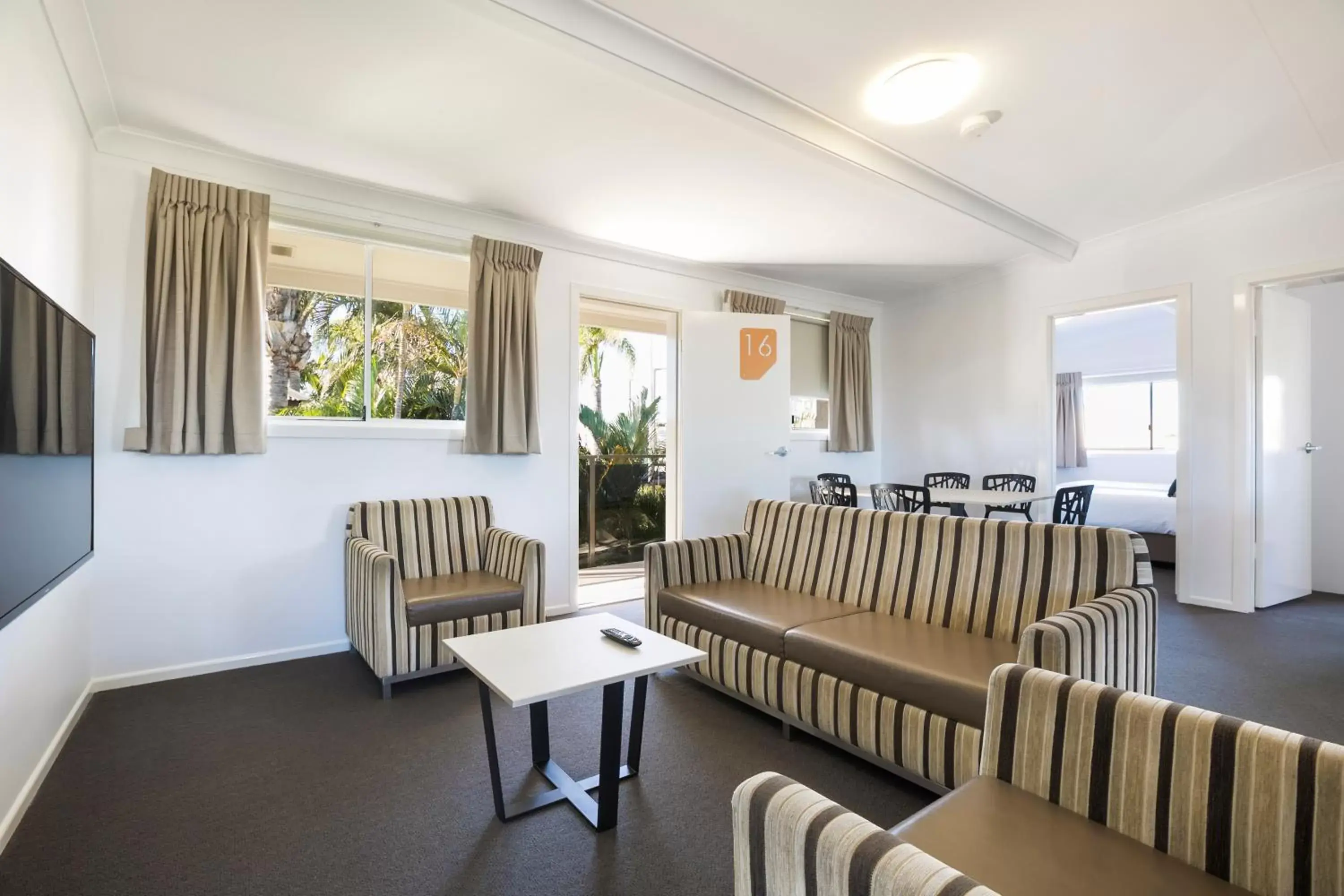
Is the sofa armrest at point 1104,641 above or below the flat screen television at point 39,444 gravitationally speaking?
below

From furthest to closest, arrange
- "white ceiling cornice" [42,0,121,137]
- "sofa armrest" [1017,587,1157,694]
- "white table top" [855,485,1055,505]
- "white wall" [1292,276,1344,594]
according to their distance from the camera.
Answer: "white wall" [1292,276,1344,594] → "white table top" [855,485,1055,505] → "white ceiling cornice" [42,0,121,137] → "sofa armrest" [1017,587,1157,694]

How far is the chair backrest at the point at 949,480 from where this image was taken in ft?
18.3

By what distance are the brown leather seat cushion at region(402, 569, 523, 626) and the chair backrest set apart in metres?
3.85

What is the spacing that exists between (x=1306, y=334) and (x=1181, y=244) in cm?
123

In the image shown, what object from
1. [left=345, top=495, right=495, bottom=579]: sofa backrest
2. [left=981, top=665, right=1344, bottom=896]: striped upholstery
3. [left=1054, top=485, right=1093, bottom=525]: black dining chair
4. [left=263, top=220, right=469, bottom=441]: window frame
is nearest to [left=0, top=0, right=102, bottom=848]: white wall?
[left=263, top=220, right=469, bottom=441]: window frame

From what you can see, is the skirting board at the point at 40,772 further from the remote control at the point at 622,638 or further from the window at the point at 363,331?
the remote control at the point at 622,638

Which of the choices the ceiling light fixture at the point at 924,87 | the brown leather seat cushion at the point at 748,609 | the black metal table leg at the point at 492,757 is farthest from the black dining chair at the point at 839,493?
the black metal table leg at the point at 492,757

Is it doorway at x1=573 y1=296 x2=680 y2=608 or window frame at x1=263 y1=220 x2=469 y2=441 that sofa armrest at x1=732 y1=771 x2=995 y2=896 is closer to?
window frame at x1=263 y1=220 x2=469 y2=441

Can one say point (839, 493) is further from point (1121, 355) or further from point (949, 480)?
point (1121, 355)

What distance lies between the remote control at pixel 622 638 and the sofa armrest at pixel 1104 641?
3.84ft

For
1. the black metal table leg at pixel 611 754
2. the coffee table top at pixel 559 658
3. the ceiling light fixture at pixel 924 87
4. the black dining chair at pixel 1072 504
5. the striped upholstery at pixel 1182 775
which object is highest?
the ceiling light fixture at pixel 924 87

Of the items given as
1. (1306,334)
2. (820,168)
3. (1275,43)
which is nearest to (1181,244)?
(1306,334)

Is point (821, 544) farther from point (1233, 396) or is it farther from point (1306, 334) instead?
point (1306, 334)

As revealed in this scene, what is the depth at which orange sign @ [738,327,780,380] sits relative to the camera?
5.09m
